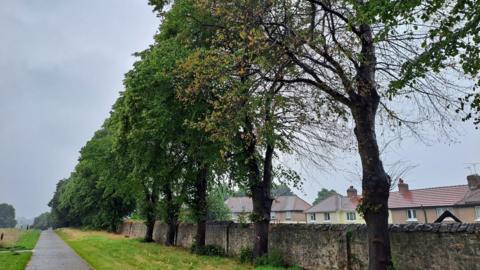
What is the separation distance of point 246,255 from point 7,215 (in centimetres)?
18839

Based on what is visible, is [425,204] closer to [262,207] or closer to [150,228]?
[150,228]

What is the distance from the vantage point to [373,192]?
819cm

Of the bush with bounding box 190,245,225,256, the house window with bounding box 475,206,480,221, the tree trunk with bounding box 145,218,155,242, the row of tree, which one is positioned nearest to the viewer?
the row of tree

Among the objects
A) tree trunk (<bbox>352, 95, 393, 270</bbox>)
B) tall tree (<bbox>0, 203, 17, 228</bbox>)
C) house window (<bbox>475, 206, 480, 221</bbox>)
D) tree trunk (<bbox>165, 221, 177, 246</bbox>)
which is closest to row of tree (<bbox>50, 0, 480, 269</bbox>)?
tree trunk (<bbox>352, 95, 393, 270</bbox>)

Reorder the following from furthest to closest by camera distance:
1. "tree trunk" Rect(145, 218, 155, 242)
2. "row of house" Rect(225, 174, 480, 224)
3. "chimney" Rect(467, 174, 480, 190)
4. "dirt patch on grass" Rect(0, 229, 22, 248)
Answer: "chimney" Rect(467, 174, 480, 190) < "row of house" Rect(225, 174, 480, 224) < "tree trunk" Rect(145, 218, 155, 242) < "dirt patch on grass" Rect(0, 229, 22, 248)

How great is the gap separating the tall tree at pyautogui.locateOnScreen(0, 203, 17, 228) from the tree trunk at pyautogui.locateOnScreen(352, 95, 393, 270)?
187764 millimetres

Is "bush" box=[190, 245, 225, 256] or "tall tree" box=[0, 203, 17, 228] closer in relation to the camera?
"bush" box=[190, 245, 225, 256]

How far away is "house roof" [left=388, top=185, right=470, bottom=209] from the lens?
33531 millimetres

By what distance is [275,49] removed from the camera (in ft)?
28.2

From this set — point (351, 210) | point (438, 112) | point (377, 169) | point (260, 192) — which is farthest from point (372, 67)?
point (351, 210)

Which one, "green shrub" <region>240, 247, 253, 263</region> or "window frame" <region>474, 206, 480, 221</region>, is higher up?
"window frame" <region>474, 206, 480, 221</region>

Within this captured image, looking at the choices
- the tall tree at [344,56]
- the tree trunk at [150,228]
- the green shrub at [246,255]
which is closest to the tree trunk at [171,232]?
the tree trunk at [150,228]

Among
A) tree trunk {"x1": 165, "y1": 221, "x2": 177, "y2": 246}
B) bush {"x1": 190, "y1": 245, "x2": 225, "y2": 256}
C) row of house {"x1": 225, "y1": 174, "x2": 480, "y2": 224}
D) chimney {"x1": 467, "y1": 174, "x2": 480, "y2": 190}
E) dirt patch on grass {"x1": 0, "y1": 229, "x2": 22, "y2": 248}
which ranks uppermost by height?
chimney {"x1": 467, "y1": 174, "x2": 480, "y2": 190}

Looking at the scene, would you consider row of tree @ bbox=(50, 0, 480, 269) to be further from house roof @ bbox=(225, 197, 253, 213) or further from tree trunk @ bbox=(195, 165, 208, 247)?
house roof @ bbox=(225, 197, 253, 213)
